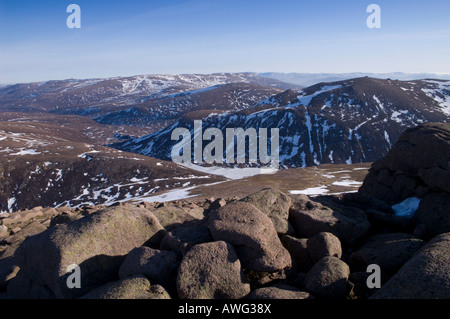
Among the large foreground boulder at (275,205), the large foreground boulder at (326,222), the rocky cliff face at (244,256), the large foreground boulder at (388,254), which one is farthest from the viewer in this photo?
the large foreground boulder at (326,222)

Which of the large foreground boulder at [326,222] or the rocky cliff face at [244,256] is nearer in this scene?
the rocky cliff face at [244,256]

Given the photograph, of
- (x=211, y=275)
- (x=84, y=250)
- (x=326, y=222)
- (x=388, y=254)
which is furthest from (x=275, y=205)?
(x=84, y=250)

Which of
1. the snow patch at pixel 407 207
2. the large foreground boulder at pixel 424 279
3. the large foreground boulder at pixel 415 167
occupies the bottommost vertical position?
the snow patch at pixel 407 207

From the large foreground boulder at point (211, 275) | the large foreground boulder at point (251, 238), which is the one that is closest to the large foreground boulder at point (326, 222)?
the large foreground boulder at point (251, 238)

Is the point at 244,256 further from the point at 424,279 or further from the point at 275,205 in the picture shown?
the point at 424,279

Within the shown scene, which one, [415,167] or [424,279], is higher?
[415,167]

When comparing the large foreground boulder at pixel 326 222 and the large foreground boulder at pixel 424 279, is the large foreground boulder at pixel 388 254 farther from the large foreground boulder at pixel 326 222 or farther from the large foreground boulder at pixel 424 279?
the large foreground boulder at pixel 424 279
